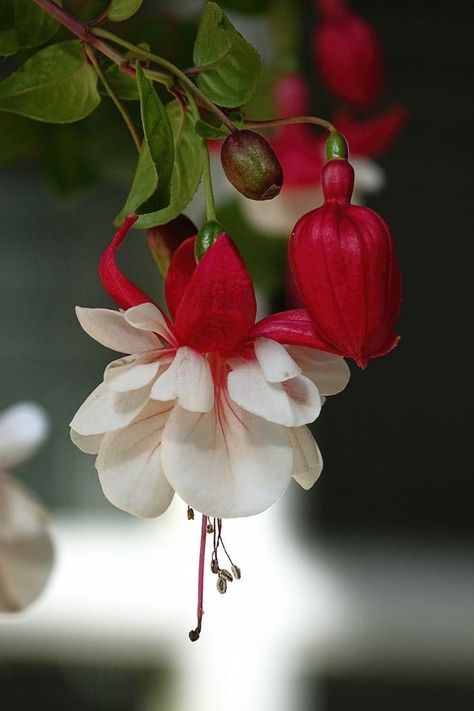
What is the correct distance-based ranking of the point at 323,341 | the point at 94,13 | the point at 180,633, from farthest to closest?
1. the point at 180,633
2. the point at 94,13
3. the point at 323,341

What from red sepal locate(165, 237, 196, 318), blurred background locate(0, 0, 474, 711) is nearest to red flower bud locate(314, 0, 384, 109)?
red sepal locate(165, 237, 196, 318)

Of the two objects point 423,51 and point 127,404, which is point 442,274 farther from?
point 127,404

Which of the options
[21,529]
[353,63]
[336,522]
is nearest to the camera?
[21,529]

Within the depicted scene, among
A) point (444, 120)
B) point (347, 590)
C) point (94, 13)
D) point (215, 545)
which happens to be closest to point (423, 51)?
point (444, 120)

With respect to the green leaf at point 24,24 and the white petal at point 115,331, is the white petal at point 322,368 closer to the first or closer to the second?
the white petal at point 115,331

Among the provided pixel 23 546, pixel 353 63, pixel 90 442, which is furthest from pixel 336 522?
pixel 90 442

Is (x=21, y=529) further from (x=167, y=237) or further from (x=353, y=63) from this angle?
(x=353, y=63)

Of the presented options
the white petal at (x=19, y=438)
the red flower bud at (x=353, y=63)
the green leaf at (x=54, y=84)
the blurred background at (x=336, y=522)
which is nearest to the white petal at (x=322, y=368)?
the green leaf at (x=54, y=84)
